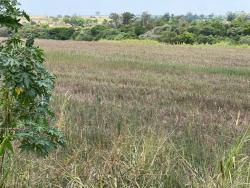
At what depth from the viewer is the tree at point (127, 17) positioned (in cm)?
4922

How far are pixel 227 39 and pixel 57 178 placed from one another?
110 feet

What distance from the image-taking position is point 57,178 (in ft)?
12.1

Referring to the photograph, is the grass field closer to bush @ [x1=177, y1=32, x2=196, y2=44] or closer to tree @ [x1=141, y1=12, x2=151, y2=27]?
bush @ [x1=177, y1=32, x2=196, y2=44]

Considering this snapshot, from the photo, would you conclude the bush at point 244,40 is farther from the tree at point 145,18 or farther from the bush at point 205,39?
the tree at point 145,18

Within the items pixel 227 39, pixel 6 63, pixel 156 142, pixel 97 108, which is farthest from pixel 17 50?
pixel 227 39

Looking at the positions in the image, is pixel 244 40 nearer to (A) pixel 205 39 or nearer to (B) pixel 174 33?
(A) pixel 205 39

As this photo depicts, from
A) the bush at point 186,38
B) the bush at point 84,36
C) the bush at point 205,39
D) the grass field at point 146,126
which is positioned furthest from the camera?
the bush at point 84,36

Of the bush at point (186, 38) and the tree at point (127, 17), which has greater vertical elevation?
the tree at point (127, 17)

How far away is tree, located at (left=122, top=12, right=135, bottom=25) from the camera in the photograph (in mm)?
49219

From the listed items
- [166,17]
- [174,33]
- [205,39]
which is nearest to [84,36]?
[174,33]

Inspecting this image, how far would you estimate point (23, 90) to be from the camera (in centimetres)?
256

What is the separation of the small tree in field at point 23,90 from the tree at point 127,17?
154ft

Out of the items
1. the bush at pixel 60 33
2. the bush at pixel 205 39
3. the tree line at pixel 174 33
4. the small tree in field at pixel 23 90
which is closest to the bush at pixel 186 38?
the tree line at pixel 174 33

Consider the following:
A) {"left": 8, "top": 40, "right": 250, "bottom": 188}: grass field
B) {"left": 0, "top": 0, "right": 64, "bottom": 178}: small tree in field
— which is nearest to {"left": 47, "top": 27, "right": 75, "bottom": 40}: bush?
{"left": 8, "top": 40, "right": 250, "bottom": 188}: grass field
